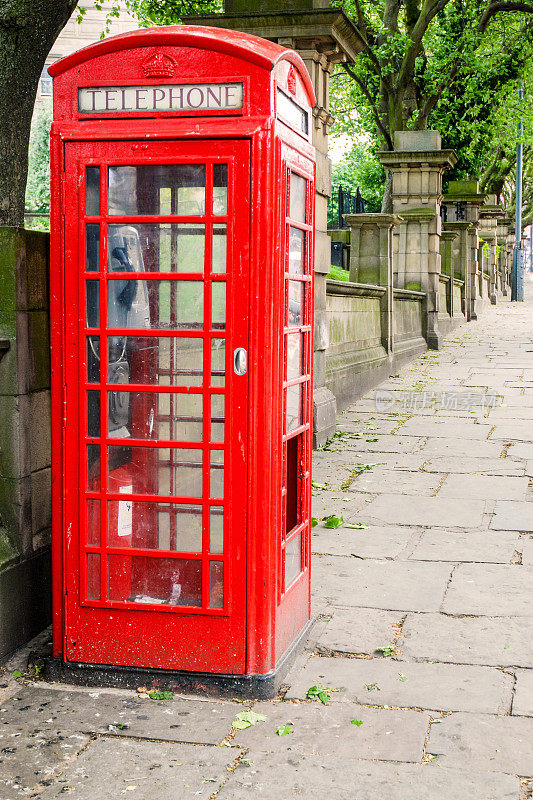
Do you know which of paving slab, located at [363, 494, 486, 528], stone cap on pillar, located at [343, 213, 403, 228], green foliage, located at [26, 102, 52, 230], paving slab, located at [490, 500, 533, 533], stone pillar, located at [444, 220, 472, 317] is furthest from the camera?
green foliage, located at [26, 102, 52, 230]

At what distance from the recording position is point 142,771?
9.72 ft

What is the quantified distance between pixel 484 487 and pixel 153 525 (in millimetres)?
4068

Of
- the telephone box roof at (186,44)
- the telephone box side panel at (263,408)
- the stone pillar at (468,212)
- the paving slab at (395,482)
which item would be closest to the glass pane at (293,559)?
the telephone box side panel at (263,408)

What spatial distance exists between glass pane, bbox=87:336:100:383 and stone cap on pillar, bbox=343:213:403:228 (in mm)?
11205

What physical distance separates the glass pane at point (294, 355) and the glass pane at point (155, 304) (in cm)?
42

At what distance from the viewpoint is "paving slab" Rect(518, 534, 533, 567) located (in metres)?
5.26

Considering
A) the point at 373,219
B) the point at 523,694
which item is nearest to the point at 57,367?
the point at 523,694

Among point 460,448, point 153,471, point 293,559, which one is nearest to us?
point 153,471

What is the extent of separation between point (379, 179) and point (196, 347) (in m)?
35.3

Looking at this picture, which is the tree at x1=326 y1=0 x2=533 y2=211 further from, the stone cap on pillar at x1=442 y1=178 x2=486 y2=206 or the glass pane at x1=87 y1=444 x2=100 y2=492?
the glass pane at x1=87 y1=444 x2=100 y2=492

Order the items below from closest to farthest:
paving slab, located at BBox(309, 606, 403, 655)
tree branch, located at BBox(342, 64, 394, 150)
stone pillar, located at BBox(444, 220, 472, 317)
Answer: paving slab, located at BBox(309, 606, 403, 655) → tree branch, located at BBox(342, 64, 394, 150) → stone pillar, located at BBox(444, 220, 472, 317)

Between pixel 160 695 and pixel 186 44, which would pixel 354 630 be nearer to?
pixel 160 695

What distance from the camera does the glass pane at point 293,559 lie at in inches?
152

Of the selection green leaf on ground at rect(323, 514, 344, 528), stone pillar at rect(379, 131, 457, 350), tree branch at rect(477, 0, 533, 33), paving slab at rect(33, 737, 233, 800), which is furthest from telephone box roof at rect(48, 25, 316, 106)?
tree branch at rect(477, 0, 533, 33)
